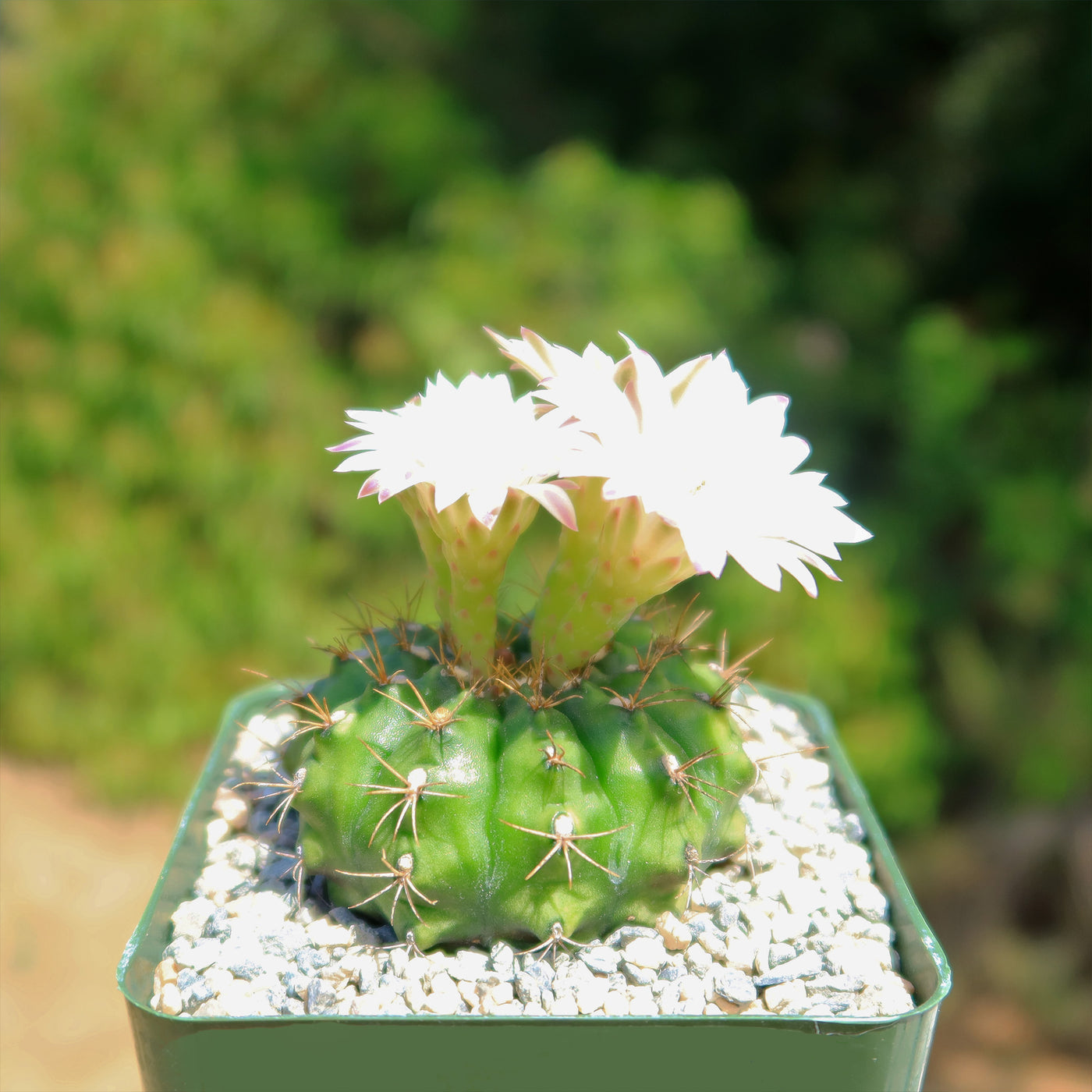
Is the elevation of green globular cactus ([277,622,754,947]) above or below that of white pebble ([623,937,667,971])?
above

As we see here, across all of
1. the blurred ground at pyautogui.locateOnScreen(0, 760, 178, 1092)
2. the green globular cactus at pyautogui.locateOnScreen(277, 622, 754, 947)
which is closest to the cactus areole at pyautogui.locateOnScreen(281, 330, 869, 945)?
the green globular cactus at pyautogui.locateOnScreen(277, 622, 754, 947)

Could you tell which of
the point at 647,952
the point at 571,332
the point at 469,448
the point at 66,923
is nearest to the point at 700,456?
the point at 469,448

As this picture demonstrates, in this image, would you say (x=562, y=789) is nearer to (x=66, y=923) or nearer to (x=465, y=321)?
(x=465, y=321)

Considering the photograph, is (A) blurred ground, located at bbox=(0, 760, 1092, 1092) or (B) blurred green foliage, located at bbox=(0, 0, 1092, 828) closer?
(A) blurred ground, located at bbox=(0, 760, 1092, 1092)

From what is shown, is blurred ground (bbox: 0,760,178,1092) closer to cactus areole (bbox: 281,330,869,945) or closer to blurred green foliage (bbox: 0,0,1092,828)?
blurred green foliage (bbox: 0,0,1092,828)

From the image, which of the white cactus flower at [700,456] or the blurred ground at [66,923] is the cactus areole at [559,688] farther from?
the blurred ground at [66,923]
